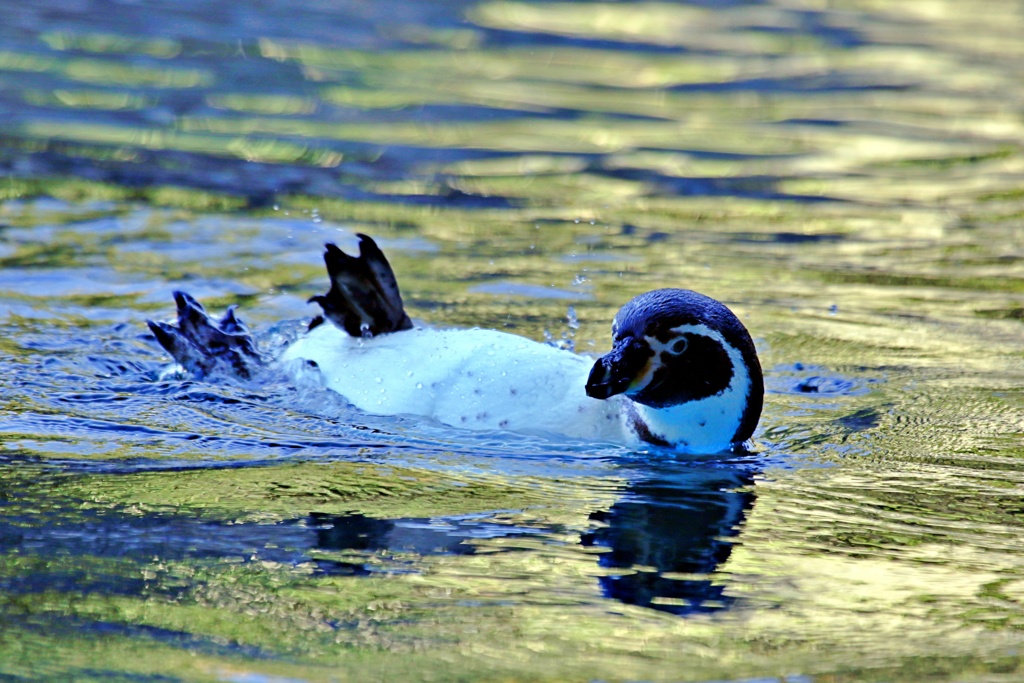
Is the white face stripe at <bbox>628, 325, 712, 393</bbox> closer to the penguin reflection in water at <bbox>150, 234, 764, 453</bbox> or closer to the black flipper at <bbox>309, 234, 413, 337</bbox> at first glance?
the penguin reflection in water at <bbox>150, 234, 764, 453</bbox>

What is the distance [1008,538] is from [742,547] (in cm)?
85

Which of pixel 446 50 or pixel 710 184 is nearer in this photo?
pixel 710 184

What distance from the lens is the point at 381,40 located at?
1555cm

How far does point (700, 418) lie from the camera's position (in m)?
4.91

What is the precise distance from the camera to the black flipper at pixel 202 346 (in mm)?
5852

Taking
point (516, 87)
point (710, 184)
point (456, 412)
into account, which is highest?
point (516, 87)

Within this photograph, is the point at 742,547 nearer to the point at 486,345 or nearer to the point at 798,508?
the point at 798,508

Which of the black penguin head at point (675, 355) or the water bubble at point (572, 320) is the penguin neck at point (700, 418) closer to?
the black penguin head at point (675, 355)

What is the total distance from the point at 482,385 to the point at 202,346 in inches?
57.6

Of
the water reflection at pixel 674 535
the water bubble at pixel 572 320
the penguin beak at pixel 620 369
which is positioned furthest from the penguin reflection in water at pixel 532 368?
the water bubble at pixel 572 320

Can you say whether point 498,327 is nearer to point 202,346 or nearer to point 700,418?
point 202,346

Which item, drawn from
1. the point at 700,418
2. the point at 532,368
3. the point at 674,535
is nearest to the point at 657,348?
the point at 700,418

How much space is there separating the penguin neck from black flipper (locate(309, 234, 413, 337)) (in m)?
1.18

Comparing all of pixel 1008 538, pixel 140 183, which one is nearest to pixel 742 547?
pixel 1008 538
